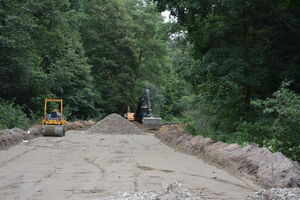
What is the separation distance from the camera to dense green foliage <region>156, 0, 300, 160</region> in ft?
43.0

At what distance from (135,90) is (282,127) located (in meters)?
36.9

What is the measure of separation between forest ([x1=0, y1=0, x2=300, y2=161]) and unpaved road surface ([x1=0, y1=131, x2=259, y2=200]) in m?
2.04

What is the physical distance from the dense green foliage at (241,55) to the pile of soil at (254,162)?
41.4 inches

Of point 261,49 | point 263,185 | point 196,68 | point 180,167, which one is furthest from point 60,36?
point 263,185

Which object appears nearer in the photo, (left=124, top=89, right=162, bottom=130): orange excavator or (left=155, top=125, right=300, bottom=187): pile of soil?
(left=155, top=125, right=300, bottom=187): pile of soil

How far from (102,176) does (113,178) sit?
0.40 m

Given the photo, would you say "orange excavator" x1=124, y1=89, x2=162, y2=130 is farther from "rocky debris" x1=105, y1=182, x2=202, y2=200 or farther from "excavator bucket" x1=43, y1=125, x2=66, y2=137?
"rocky debris" x1=105, y1=182, x2=202, y2=200

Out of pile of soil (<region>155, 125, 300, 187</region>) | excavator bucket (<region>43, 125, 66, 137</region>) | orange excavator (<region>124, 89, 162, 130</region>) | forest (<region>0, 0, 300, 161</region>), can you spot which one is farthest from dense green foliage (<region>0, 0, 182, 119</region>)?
pile of soil (<region>155, 125, 300, 187</region>)

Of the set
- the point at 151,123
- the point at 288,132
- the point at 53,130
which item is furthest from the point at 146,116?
the point at 288,132

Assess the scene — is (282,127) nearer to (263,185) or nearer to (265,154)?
(265,154)

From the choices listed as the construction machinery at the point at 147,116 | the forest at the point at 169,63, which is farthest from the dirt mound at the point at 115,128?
the forest at the point at 169,63

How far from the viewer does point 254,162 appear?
8.82m

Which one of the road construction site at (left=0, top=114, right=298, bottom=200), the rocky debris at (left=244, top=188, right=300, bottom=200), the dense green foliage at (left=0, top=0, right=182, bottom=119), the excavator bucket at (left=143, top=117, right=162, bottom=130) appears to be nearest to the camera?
the rocky debris at (left=244, top=188, right=300, bottom=200)

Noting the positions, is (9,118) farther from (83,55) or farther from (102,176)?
(83,55)
